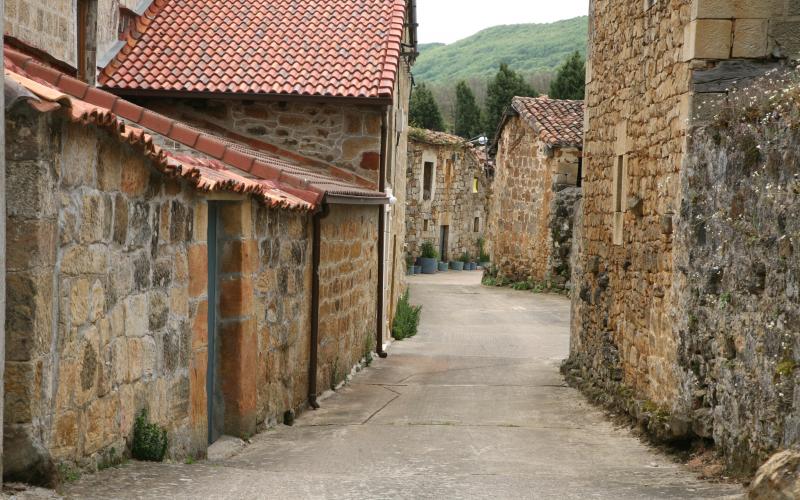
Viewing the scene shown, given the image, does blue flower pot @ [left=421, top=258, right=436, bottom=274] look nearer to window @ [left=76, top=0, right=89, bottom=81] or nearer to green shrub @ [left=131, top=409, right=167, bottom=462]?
window @ [left=76, top=0, right=89, bottom=81]

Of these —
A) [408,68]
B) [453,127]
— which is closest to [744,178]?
[408,68]

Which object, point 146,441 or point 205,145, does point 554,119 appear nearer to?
point 205,145

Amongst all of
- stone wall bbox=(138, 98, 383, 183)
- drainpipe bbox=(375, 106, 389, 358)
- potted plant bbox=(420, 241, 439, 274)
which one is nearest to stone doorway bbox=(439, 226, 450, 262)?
potted plant bbox=(420, 241, 439, 274)

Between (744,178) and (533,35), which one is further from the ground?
(533,35)

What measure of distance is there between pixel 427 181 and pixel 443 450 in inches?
1231

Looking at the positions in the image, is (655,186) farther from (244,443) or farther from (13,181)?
(13,181)

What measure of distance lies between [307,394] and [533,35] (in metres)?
132

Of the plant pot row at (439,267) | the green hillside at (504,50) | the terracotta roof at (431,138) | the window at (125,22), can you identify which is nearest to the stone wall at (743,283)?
the window at (125,22)

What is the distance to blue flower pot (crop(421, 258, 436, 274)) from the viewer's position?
3856cm

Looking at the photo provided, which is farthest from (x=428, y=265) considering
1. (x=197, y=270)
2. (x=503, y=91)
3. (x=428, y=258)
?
(x=197, y=270)

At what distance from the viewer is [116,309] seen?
5145 mm

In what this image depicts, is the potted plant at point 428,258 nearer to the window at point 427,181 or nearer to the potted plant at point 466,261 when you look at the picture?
the window at point 427,181

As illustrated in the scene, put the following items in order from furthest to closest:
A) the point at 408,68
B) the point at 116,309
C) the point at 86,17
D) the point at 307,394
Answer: the point at 408,68 < the point at 86,17 < the point at 307,394 < the point at 116,309

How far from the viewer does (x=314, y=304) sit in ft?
33.2
